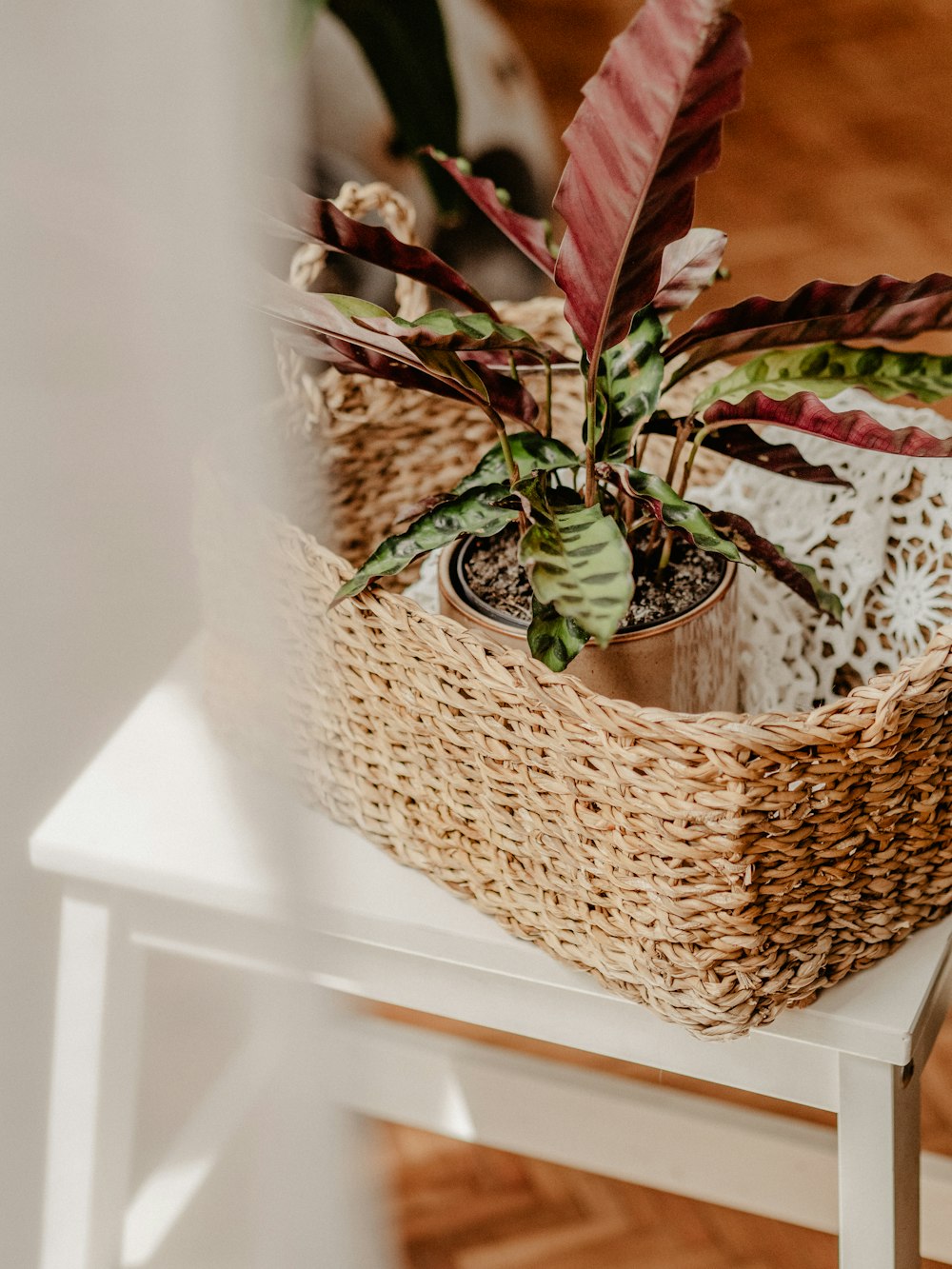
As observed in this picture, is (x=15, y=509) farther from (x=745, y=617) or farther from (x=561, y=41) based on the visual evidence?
(x=561, y=41)

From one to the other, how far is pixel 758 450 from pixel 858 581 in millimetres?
137

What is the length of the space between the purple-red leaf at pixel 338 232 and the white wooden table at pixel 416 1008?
308 mm

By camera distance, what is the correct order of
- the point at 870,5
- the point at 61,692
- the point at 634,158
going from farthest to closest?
the point at 870,5, the point at 61,692, the point at 634,158

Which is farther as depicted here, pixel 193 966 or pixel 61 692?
pixel 193 966

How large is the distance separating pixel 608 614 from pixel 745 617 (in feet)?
1.06

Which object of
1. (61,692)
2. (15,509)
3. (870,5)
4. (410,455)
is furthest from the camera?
(870,5)

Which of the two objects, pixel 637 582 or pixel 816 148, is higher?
pixel 816 148

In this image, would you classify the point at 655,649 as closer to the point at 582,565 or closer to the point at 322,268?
the point at 582,565

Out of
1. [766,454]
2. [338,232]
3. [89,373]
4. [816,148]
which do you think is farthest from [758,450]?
[816,148]

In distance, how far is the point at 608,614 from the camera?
1.56ft

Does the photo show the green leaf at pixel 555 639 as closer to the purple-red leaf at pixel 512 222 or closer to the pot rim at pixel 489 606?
the pot rim at pixel 489 606

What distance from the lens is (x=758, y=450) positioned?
25.8 inches

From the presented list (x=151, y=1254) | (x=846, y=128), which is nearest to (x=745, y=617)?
(x=151, y=1254)

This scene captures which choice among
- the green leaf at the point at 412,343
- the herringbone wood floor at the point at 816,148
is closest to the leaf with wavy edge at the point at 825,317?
the green leaf at the point at 412,343
